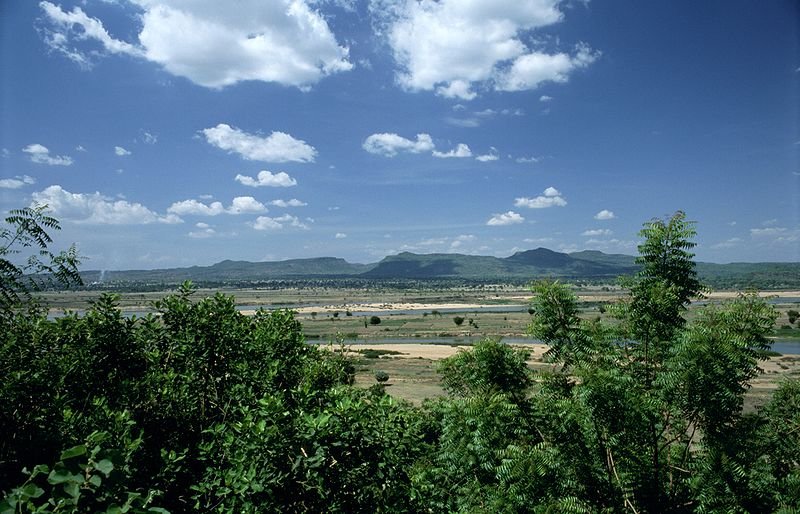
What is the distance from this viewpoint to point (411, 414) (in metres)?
9.08

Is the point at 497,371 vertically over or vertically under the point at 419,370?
over

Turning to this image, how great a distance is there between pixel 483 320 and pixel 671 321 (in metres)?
120

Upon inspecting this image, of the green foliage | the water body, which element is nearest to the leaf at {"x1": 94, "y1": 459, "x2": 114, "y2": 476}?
the green foliage

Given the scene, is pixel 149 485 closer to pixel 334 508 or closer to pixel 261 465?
pixel 261 465

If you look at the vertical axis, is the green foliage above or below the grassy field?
above

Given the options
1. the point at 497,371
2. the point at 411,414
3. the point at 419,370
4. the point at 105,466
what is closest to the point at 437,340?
the point at 419,370

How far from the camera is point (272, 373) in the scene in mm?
8320

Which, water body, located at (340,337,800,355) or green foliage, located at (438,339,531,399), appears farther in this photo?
water body, located at (340,337,800,355)

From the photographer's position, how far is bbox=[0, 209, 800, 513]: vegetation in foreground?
6023 millimetres

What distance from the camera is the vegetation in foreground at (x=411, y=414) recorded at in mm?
6023

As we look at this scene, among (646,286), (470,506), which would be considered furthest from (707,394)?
(470,506)

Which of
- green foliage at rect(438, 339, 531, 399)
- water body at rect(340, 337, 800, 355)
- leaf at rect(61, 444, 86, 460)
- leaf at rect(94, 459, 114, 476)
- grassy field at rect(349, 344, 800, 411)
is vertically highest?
leaf at rect(61, 444, 86, 460)

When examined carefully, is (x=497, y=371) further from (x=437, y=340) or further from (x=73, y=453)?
(x=437, y=340)

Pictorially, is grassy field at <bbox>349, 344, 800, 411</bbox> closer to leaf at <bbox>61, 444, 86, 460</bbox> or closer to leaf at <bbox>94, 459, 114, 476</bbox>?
leaf at <bbox>94, 459, 114, 476</bbox>
